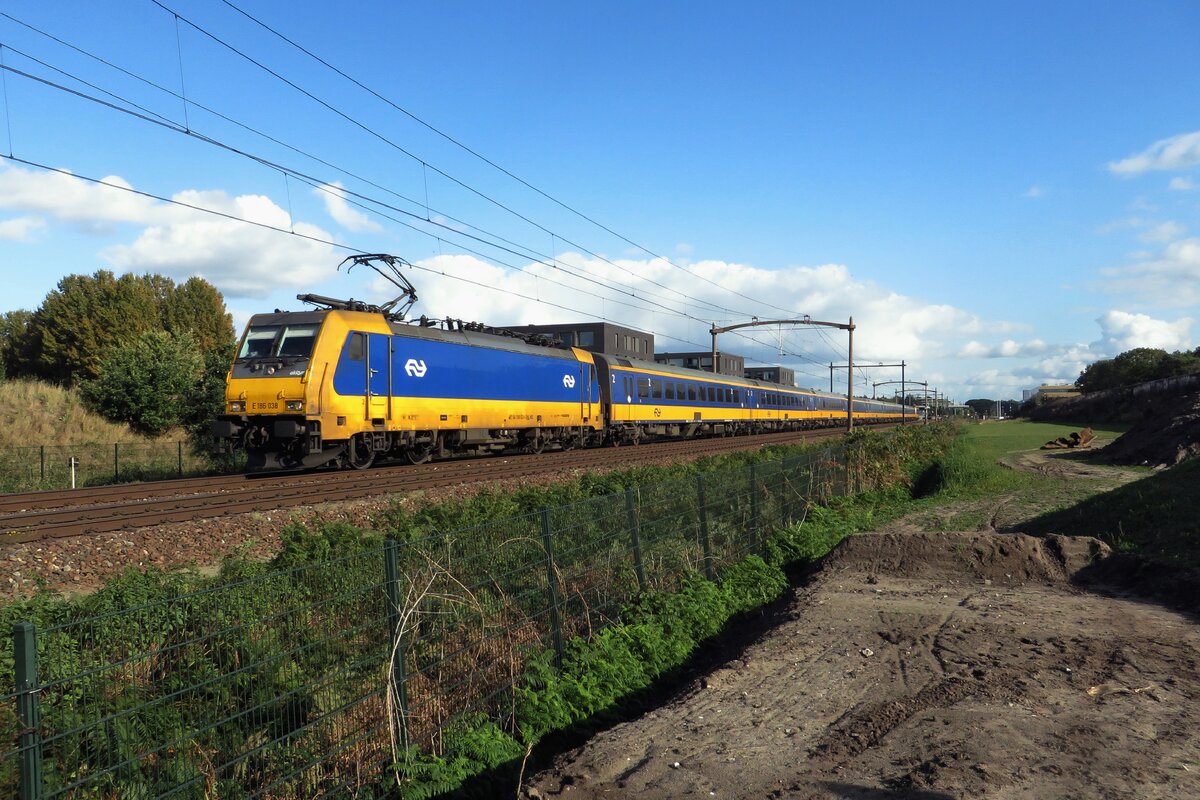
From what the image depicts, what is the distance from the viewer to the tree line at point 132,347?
31.1m

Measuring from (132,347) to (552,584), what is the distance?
32.9 meters

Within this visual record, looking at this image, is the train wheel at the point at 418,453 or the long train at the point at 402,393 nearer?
the long train at the point at 402,393

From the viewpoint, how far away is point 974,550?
32.2 ft

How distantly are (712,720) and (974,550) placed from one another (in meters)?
5.95

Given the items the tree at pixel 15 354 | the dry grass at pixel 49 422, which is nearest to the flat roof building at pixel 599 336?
the tree at pixel 15 354

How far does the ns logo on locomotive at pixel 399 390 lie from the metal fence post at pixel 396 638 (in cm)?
1231

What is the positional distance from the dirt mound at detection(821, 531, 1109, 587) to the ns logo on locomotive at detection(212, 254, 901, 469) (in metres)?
11.0

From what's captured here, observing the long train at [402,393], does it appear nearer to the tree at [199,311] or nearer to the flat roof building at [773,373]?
the tree at [199,311]

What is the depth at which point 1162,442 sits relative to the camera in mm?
23250

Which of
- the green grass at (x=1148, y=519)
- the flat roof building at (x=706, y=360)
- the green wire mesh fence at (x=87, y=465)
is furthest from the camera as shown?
the flat roof building at (x=706, y=360)

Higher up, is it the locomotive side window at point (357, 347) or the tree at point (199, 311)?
the tree at point (199, 311)

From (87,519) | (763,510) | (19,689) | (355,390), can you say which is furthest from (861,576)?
(355,390)

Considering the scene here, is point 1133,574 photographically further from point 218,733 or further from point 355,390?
point 355,390

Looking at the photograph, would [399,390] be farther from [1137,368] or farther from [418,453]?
[1137,368]
